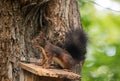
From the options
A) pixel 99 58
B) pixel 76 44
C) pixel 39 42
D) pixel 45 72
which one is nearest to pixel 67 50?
pixel 76 44

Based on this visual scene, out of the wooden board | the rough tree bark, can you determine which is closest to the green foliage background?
the rough tree bark

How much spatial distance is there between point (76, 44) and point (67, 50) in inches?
3.6

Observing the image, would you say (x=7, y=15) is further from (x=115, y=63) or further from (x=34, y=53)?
(x=115, y=63)

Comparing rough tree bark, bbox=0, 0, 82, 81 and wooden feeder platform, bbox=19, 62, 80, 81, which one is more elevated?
rough tree bark, bbox=0, 0, 82, 81

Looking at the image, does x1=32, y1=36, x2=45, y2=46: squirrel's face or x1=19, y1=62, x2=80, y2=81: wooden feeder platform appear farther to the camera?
x1=32, y1=36, x2=45, y2=46: squirrel's face

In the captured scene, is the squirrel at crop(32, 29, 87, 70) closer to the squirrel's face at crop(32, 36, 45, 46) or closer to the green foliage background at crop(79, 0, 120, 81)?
the squirrel's face at crop(32, 36, 45, 46)

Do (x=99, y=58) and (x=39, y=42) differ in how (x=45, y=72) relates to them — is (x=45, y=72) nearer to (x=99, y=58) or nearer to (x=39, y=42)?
(x=39, y=42)

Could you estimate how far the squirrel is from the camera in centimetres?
254

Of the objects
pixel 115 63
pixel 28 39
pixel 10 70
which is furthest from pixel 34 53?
pixel 115 63

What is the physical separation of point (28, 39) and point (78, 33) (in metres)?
0.43

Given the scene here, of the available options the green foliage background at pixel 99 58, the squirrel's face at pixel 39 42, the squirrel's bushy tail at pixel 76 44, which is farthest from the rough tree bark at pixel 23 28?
the green foliage background at pixel 99 58

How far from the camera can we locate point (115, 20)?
1592mm

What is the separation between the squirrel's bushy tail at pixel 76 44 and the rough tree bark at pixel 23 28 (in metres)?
0.06

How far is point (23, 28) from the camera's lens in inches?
108
